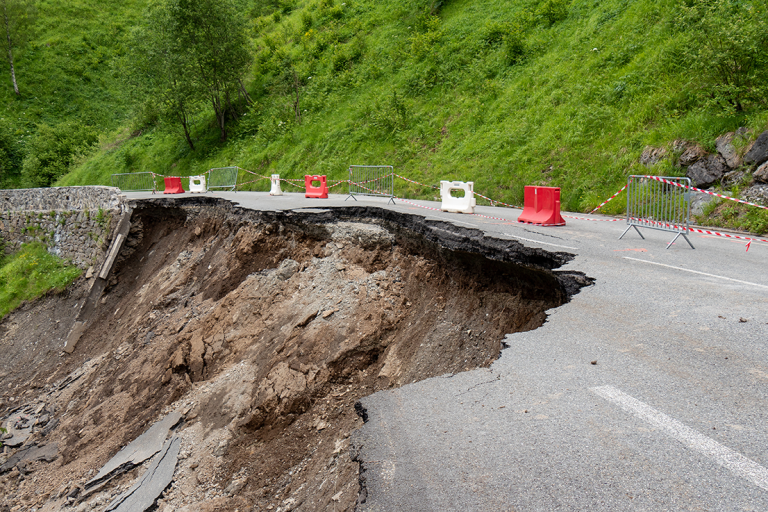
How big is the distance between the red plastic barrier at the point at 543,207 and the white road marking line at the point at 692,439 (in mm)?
8103

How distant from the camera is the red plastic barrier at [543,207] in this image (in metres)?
11.2

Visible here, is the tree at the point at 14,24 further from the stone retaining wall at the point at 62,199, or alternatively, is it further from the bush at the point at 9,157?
the stone retaining wall at the point at 62,199

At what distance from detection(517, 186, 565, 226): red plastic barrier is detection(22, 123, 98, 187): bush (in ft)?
132

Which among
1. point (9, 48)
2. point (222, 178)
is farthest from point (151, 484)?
point (9, 48)

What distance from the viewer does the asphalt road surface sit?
2.62 meters

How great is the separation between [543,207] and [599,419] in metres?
8.92

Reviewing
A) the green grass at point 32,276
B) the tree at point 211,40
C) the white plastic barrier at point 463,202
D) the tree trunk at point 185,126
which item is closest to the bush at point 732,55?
the white plastic barrier at point 463,202

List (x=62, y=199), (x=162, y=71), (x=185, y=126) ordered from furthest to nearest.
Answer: (x=185, y=126) → (x=162, y=71) → (x=62, y=199)

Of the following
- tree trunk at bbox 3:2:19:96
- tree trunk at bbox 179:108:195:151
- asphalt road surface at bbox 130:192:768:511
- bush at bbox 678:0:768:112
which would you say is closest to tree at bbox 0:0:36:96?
tree trunk at bbox 3:2:19:96

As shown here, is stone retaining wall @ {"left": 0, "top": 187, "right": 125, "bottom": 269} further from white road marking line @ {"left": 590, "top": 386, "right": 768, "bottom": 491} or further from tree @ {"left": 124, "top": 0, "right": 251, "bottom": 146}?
white road marking line @ {"left": 590, "top": 386, "right": 768, "bottom": 491}

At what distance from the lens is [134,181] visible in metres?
29.1

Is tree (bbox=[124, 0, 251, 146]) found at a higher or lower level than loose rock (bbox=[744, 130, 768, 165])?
higher

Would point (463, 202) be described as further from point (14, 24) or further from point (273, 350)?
point (14, 24)

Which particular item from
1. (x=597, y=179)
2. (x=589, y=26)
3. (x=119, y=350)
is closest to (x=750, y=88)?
(x=597, y=179)
